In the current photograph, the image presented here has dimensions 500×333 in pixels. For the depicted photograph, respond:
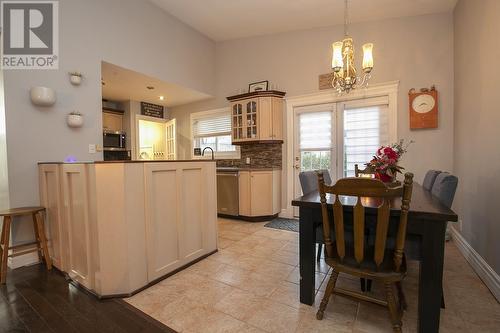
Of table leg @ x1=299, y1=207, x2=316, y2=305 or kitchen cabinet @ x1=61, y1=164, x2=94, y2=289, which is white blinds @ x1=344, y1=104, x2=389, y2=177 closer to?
table leg @ x1=299, y1=207, x2=316, y2=305

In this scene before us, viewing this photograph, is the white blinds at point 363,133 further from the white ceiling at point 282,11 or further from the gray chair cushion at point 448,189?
the gray chair cushion at point 448,189

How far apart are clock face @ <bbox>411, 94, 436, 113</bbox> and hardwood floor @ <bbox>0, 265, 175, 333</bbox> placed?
388cm

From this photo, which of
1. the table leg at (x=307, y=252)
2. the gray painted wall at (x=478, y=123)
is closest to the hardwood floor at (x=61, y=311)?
the table leg at (x=307, y=252)

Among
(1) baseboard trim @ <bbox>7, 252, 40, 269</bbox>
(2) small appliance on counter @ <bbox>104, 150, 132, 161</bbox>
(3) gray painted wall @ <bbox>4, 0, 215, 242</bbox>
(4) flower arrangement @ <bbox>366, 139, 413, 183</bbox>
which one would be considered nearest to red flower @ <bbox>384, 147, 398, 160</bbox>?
(4) flower arrangement @ <bbox>366, 139, 413, 183</bbox>

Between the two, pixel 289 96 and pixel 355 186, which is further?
pixel 289 96

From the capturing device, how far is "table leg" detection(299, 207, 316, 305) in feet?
5.40

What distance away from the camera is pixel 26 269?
228 centimetres

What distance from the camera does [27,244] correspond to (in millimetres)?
2295

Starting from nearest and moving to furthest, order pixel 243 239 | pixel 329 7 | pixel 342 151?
pixel 243 239 < pixel 329 7 < pixel 342 151

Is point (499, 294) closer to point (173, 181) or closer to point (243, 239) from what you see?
point (243, 239)

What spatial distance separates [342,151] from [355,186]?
107 inches

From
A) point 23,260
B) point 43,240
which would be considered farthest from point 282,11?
point 23,260

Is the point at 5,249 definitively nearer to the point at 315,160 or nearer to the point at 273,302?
the point at 273,302

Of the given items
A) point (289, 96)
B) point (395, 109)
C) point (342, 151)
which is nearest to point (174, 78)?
point (289, 96)
